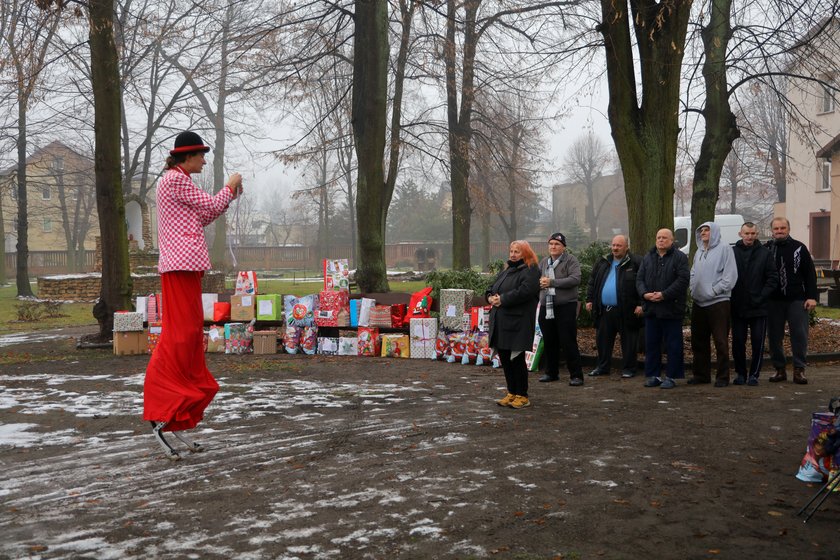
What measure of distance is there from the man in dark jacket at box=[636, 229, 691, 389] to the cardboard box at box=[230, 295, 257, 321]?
6660 millimetres

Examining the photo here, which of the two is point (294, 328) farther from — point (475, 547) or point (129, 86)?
point (129, 86)

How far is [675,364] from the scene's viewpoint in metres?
9.98

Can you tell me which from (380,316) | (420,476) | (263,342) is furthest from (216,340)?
(420,476)

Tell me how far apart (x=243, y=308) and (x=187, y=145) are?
7.75 metres

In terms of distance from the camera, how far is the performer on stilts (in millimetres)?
6273

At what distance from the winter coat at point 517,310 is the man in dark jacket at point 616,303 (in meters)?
2.33

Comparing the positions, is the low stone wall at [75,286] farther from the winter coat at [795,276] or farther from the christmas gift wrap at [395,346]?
the winter coat at [795,276]

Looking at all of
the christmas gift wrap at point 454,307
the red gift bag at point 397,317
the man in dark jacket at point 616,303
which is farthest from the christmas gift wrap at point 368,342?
the man in dark jacket at point 616,303

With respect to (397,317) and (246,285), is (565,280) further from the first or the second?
(246,285)

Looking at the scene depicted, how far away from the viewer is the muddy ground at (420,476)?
4508mm

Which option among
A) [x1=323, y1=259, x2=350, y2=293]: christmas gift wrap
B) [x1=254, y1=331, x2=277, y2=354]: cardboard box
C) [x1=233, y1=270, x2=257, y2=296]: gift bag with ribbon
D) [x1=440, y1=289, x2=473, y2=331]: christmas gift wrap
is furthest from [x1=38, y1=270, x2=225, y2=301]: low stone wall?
[x1=440, y1=289, x2=473, y2=331]: christmas gift wrap

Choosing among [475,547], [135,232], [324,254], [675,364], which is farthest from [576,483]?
[324,254]

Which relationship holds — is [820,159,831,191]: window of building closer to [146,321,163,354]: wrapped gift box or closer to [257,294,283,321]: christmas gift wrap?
[257,294,283,321]: christmas gift wrap

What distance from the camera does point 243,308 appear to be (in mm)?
14117
